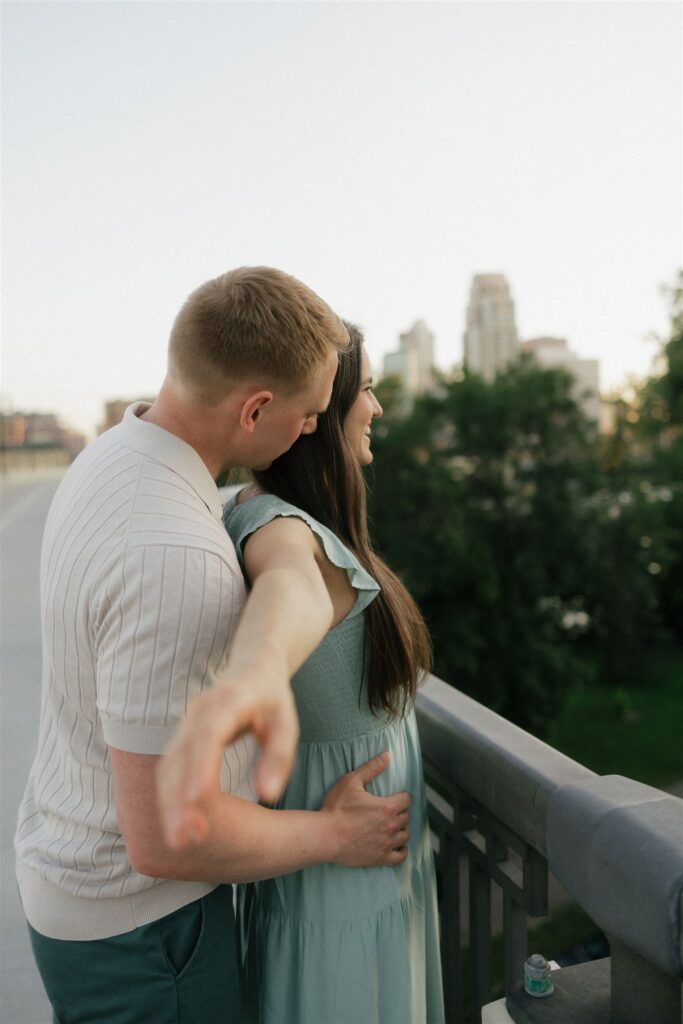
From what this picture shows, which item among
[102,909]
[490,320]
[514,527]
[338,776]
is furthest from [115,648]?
[490,320]

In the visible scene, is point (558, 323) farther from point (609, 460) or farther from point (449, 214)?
point (609, 460)

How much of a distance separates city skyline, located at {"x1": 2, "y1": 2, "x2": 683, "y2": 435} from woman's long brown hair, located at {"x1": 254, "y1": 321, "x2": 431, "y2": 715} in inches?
7.4

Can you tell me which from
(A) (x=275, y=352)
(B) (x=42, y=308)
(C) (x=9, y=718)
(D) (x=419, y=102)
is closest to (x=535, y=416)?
(D) (x=419, y=102)

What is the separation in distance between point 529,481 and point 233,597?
54.9 ft

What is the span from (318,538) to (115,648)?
0.31m

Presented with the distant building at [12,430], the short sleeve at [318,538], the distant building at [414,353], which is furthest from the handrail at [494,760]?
the distant building at [414,353]

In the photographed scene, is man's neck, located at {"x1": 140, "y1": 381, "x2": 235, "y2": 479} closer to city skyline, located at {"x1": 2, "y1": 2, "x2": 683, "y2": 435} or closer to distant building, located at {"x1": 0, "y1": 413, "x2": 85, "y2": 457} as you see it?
city skyline, located at {"x1": 2, "y1": 2, "x2": 683, "y2": 435}

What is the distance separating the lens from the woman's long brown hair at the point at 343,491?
1.31 meters

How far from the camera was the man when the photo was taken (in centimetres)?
94

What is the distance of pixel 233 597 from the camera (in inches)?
38.9

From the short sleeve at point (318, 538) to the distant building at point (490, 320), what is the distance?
163 feet

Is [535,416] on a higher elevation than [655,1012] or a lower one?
lower

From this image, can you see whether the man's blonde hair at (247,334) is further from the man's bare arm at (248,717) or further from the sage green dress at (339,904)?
the man's bare arm at (248,717)

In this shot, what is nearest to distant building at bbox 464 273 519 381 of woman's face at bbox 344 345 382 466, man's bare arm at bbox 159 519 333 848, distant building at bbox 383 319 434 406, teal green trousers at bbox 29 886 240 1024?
distant building at bbox 383 319 434 406
